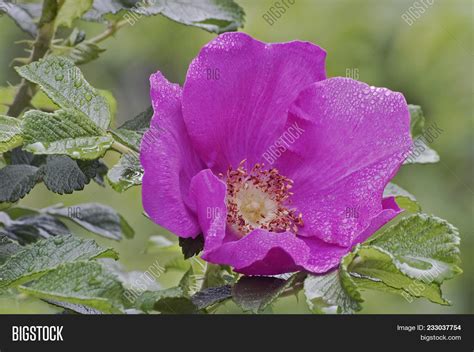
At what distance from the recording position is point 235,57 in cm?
62

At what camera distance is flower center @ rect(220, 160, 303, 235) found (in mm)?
678

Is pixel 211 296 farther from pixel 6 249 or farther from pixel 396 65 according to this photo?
pixel 396 65

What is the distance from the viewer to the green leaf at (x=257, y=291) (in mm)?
517

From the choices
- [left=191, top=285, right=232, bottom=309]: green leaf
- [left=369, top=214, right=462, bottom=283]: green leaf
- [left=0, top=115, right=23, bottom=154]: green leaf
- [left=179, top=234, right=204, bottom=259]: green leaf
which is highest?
[left=369, top=214, right=462, bottom=283]: green leaf

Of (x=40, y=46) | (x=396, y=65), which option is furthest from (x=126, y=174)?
(x=396, y=65)

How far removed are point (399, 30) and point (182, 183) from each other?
4.79 ft

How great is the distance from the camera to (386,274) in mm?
526

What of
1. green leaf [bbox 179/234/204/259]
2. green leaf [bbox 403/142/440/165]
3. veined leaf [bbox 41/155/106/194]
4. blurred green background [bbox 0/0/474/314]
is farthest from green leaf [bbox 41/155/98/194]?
blurred green background [bbox 0/0/474/314]

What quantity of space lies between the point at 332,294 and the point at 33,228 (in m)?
0.38

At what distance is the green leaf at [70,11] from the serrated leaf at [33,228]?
0.20 metres

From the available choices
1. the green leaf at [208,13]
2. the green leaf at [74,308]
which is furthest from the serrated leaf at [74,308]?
the green leaf at [208,13]

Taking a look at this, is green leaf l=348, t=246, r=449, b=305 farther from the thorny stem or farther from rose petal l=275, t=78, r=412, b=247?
the thorny stem

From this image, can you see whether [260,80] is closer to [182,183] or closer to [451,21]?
[182,183]

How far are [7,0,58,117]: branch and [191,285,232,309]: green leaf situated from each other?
305mm
